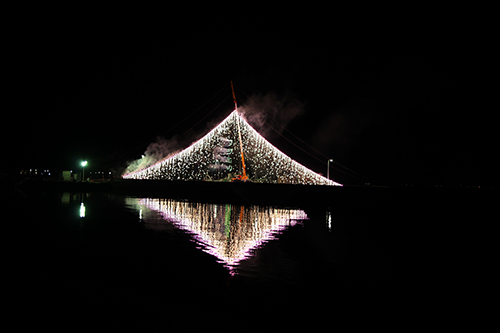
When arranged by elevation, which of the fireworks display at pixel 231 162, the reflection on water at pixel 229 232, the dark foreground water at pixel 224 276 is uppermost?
the fireworks display at pixel 231 162

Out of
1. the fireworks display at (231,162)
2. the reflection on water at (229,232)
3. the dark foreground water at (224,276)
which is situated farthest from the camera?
the fireworks display at (231,162)

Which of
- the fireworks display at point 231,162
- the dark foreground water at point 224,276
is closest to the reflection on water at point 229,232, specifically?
the dark foreground water at point 224,276

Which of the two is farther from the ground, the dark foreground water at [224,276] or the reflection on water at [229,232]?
the reflection on water at [229,232]

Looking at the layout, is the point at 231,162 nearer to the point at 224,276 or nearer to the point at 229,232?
the point at 229,232

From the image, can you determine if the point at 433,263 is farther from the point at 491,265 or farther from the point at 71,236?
the point at 71,236

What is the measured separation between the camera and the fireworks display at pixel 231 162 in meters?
34.3

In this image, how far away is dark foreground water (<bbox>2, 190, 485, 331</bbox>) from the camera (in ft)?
18.1

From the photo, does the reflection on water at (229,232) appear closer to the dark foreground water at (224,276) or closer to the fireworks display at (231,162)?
the dark foreground water at (224,276)

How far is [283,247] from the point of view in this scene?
11.6m

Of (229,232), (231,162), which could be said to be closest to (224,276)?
(229,232)

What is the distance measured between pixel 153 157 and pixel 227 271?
1522 inches

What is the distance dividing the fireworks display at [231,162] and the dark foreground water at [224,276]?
18782 mm

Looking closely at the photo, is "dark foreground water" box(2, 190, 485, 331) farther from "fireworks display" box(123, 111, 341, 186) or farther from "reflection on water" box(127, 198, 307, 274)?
"fireworks display" box(123, 111, 341, 186)

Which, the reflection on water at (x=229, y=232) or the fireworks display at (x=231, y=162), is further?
the fireworks display at (x=231, y=162)
